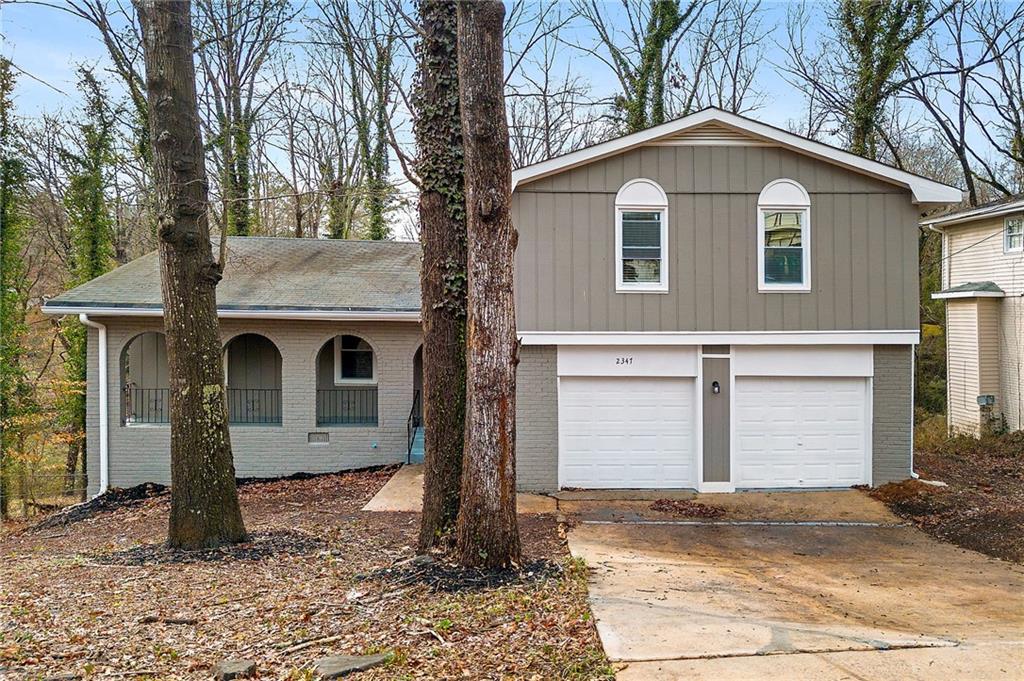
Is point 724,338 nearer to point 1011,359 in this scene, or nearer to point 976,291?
point 976,291

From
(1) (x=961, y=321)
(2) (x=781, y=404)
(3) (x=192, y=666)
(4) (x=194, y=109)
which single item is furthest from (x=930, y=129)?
(3) (x=192, y=666)

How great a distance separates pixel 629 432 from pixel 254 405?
7.74 m

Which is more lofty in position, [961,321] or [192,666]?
[961,321]

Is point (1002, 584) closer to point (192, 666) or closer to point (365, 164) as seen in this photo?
point (192, 666)

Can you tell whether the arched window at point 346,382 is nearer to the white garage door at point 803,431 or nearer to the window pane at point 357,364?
the window pane at point 357,364

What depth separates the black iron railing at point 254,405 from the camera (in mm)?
14562

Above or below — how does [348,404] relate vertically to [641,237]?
below

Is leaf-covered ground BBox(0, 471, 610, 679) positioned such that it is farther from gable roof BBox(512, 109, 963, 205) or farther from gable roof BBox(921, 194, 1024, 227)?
gable roof BBox(921, 194, 1024, 227)

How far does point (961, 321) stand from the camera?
56.6 feet

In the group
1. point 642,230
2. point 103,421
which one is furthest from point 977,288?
point 103,421

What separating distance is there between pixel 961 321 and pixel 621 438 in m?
10.8

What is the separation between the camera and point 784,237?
11445mm

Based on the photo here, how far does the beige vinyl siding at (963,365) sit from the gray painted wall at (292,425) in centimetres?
1286

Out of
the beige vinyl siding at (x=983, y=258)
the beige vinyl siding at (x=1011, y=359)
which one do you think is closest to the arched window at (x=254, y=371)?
the beige vinyl siding at (x=1011, y=359)
